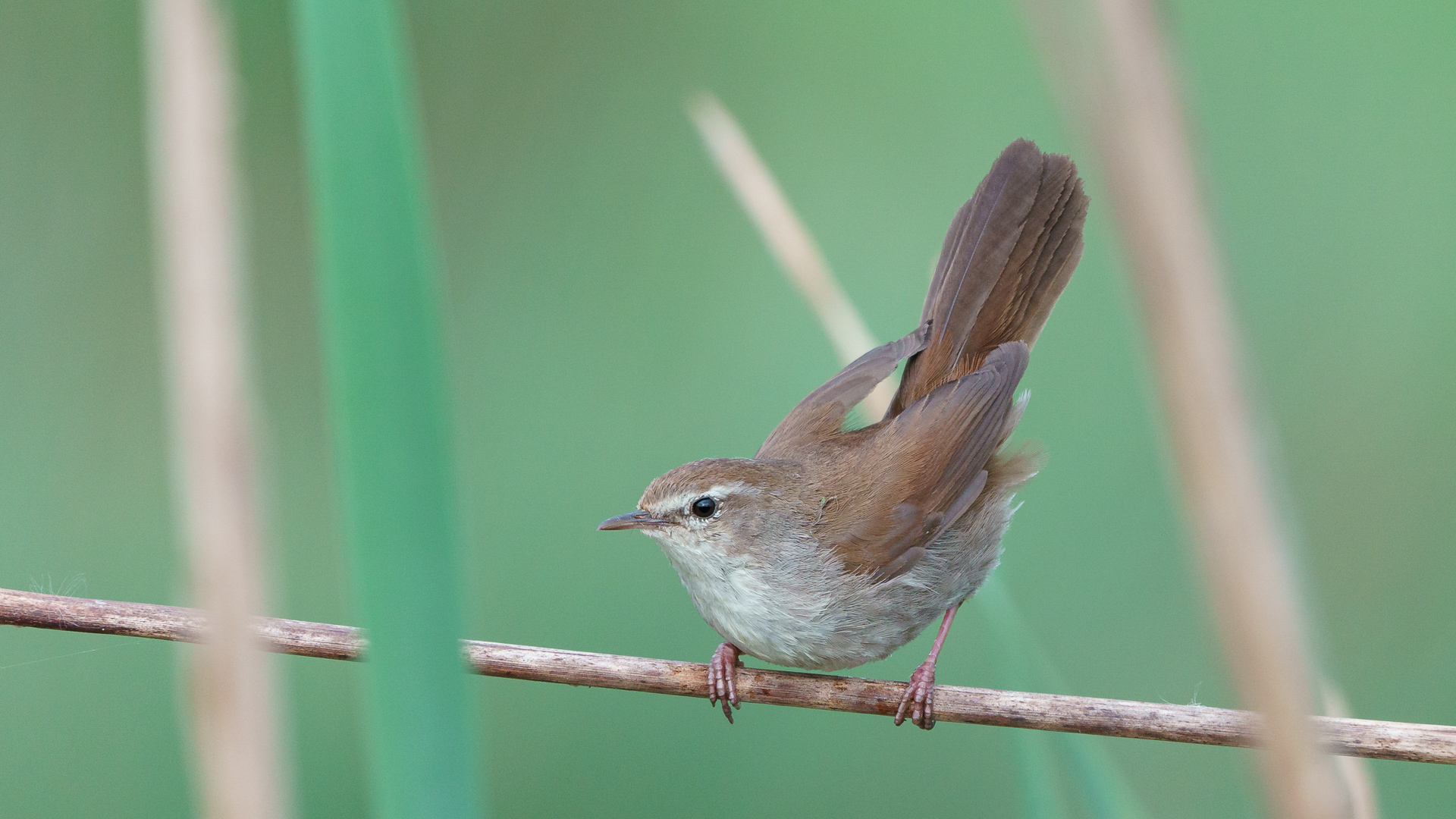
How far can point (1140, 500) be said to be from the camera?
2.70 m

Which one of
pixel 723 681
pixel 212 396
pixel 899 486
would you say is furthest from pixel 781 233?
pixel 212 396

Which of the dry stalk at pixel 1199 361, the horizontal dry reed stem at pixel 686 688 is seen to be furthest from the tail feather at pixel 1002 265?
the dry stalk at pixel 1199 361

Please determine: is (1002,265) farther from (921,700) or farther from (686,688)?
Result: (686,688)

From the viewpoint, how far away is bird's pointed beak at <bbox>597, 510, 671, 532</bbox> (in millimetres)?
1912

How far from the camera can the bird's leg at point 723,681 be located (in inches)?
70.2

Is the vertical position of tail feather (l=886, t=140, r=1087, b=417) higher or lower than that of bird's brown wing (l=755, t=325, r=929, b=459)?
higher

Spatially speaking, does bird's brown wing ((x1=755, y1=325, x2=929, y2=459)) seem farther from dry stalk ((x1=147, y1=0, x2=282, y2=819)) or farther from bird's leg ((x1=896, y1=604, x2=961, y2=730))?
dry stalk ((x1=147, y1=0, x2=282, y2=819))

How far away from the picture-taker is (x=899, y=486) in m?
2.07

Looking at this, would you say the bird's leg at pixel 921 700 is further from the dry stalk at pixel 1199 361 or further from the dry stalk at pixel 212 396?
the dry stalk at pixel 212 396

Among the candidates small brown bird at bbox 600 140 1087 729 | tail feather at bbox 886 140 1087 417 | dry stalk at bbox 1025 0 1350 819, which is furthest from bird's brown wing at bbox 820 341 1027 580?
dry stalk at bbox 1025 0 1350 819

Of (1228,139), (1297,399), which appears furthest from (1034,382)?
(1228,139)

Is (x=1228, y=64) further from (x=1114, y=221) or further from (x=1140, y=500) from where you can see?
(x=1114, y=221)

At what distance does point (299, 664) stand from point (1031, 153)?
2245mm

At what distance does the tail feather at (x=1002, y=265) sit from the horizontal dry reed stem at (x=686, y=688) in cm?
91
